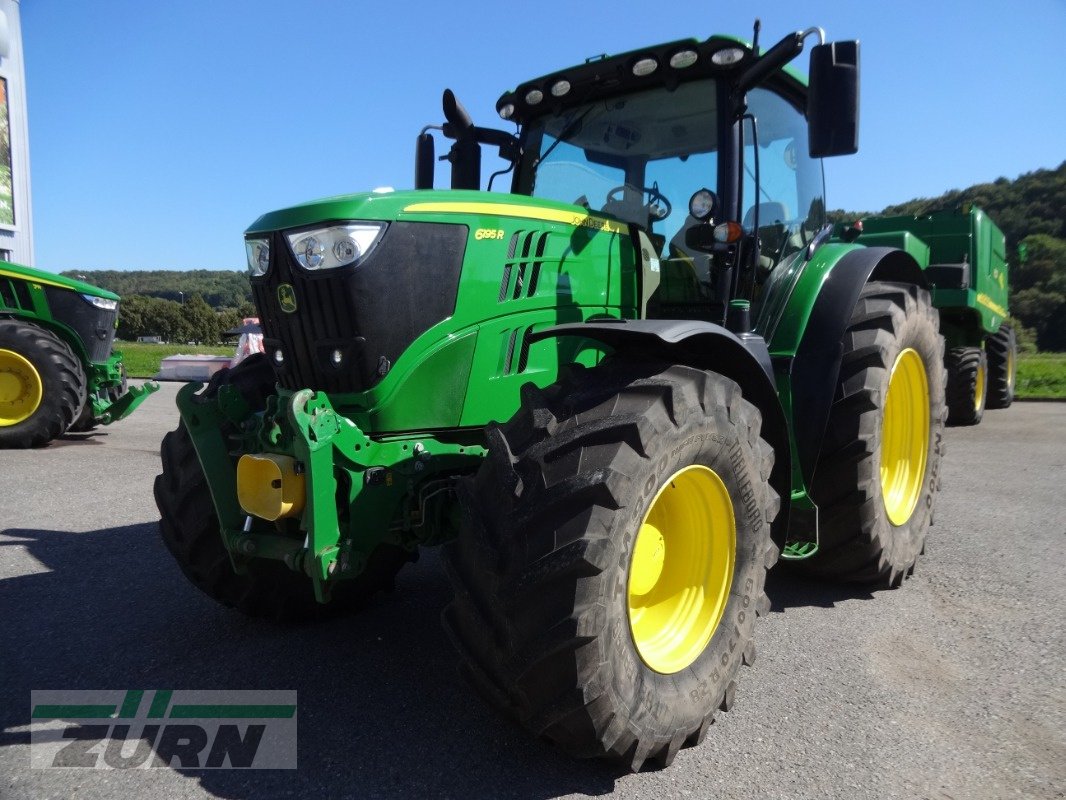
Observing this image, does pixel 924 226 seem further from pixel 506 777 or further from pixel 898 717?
pixel 506 777

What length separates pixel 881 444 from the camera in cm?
370

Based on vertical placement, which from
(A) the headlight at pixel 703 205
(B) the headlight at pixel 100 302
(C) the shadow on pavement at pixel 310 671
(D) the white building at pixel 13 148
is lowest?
(C) the shadow on pavement at pixel 310 671

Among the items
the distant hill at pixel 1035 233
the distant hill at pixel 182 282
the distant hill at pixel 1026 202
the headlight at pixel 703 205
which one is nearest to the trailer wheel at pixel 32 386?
the headlight at pixel 703 205

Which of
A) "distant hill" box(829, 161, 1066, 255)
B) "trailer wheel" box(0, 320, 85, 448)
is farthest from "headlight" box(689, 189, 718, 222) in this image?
"distant hill" box(829, 161, 1066, 255)

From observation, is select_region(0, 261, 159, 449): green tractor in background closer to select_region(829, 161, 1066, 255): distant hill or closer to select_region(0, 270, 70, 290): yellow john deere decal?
select_region(0, 270, 70, 290): yellow john deere decal

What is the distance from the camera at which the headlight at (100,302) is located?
820 centimetres

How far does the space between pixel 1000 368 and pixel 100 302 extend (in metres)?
11.9

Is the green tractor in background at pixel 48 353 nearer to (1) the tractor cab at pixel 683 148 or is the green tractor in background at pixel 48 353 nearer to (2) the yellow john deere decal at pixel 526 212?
(1) the tractor cab at pixel 683 148

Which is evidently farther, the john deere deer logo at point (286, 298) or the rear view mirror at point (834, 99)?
the rear view mirror at point (834, 99)

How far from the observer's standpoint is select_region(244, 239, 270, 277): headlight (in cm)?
273

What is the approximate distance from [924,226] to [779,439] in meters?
8.27

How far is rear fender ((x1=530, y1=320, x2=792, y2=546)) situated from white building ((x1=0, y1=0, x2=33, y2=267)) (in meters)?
20.6

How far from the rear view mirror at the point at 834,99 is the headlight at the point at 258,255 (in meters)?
2.10

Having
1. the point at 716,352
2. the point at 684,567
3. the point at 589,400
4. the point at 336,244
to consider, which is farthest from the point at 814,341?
the point at 336,244
